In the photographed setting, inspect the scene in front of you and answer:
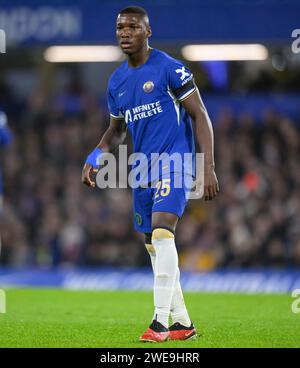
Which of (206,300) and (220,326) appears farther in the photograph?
(206,300)

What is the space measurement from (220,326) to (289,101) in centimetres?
1093

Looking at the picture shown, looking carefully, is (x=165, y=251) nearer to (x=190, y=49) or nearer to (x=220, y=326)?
(x=220, y=326)

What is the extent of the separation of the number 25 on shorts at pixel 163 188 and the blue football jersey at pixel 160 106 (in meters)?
0.11

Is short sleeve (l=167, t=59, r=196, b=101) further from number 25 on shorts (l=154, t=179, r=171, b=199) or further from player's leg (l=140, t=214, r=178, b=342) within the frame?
player's leg (l=140, t=214, r=178, b=342)

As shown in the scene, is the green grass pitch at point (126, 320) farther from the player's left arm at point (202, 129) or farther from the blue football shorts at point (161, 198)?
the player's left arm at point (202, 129)

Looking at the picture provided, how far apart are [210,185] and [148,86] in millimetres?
1001

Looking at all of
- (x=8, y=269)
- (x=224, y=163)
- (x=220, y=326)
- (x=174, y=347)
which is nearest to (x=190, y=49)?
(x=224, y=163)

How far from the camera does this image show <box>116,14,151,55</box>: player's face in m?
7.38

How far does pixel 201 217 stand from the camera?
56.5ft

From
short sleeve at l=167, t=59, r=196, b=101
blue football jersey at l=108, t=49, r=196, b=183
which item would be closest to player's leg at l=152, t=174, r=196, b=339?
blue football jersey at l=108, t=49, r=196, b=183

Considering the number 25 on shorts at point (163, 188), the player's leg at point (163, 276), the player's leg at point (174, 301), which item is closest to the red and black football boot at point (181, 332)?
the player's leg at point (174, 301)

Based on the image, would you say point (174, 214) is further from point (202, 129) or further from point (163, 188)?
point (202, 129)
